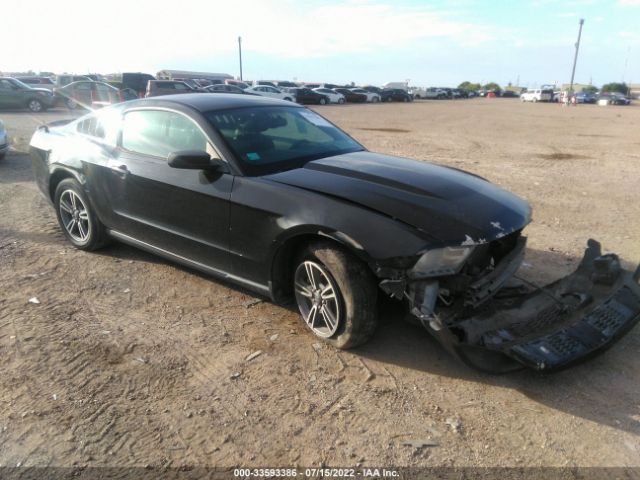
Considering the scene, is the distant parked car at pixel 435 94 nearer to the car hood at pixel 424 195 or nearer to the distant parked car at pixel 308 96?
the distant parked car at pixel 308 96

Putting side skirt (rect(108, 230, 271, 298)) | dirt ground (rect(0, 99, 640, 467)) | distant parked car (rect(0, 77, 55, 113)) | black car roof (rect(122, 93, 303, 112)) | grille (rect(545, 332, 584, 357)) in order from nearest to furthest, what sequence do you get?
dirt ground (rect(0, 99, 640, 467)), grille (rect(545, 332, 584, 357)), side skirt (rect(108, 230, 271, 298)), black car roof (rect(122, 93, 303, 112)), distant parked car (rect(0, 77, 55, 113))

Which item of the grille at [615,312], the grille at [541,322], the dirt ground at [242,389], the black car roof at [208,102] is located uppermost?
the black car roof at [208,102]

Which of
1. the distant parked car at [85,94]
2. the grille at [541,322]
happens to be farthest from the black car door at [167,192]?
the distant parked car at [85,94]

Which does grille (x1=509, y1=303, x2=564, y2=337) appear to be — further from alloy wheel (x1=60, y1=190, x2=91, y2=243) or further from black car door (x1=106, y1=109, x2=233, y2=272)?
alloy wheel (x1=60, y1=190, x2=91, y2=243)

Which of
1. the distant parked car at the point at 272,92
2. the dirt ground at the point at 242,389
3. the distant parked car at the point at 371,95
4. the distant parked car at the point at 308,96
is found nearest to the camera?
the dirt ground at the point at 242,389

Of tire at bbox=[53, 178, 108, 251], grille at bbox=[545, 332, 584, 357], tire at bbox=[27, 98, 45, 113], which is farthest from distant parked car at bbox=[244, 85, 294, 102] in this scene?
grille at bbox=[545, 332, 584, 357]

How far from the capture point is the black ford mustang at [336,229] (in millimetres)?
2906

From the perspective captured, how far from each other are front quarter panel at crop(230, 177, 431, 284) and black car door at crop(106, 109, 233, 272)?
16cm

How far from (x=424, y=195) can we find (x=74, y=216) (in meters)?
3.73

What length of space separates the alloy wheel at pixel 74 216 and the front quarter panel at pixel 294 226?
7.27 feet

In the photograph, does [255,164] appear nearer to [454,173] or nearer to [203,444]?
[454,173]

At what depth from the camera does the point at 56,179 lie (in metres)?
5.16

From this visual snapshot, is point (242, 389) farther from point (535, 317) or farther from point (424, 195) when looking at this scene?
point (535, 317)

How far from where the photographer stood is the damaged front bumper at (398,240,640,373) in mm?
2799
